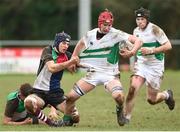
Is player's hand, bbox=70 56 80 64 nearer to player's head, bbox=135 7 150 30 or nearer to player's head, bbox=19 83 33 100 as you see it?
player's head, bbox=19 83 33 100

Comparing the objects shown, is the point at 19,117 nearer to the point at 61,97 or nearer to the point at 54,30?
the point at 61,97

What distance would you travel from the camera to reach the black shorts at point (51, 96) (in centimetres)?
1546

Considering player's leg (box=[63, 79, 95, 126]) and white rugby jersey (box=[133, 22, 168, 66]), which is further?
white rugby jersey (box=[133, 22, 168, 66])

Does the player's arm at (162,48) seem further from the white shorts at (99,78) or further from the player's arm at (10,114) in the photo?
the player's arm at (10,114)

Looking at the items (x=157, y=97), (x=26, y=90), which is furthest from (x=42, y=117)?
(x=157, y=97)

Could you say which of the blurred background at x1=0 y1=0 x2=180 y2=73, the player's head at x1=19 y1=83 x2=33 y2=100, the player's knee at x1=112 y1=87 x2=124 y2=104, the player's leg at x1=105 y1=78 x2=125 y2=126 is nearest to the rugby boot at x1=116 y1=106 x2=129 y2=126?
the player's leg at x1=105 y1=78 x2=125 y2=126

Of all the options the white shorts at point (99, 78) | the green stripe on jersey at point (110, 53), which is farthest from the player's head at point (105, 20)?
the white shorts at point (99, 78)

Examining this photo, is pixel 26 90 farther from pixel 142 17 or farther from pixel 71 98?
pixel 142 17

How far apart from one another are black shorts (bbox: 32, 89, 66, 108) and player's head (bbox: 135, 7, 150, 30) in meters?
2.21

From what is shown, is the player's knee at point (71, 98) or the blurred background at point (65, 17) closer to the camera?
the player's knee at point (71, 98)

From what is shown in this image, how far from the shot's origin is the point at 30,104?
15.1m

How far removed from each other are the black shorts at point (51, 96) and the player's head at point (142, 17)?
7.25ft

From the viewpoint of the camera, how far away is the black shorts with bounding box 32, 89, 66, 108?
15.5 metres

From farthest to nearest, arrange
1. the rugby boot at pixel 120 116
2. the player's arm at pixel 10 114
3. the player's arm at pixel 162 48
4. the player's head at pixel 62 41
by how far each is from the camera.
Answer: the player's arm at pixel 162 48, the player's arm at pixel 10 114, the rugby boot at pixel 120 116, the player's head at pixel 62 41
